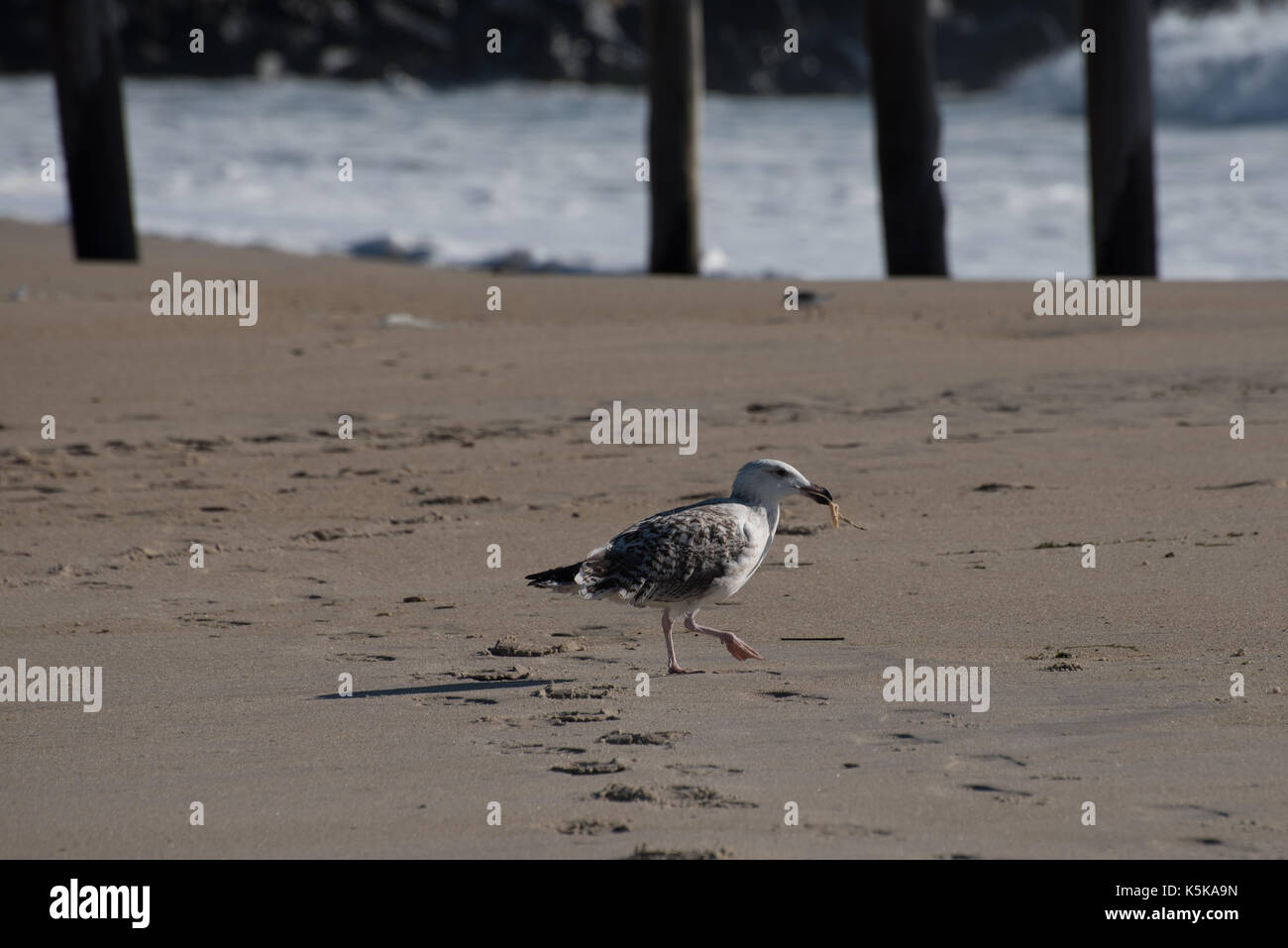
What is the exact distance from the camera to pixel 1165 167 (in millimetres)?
25797

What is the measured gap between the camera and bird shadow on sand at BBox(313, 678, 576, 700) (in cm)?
502

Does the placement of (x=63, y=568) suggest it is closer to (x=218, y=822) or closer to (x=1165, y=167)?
(x=218, y=822)

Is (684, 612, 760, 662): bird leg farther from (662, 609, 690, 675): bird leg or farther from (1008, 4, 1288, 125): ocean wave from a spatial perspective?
(1008, 4, 1288, 125): ocean wave

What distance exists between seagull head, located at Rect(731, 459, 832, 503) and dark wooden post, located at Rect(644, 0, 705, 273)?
28.2 ft

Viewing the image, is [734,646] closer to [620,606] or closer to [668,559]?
[668,559]

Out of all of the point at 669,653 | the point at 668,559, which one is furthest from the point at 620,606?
the point at 668,559

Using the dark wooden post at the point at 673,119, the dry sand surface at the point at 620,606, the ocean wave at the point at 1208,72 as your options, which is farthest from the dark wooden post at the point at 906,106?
the ocean wave at the point at 1208,72

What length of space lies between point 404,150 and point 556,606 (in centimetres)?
2329

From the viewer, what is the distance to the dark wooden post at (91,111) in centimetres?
1267

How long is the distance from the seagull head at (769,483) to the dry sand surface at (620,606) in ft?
1.66

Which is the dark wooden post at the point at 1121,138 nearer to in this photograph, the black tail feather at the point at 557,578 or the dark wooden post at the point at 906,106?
the dark wooden post at the point at 906,106

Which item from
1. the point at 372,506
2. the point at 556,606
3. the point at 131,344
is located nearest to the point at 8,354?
the point at 131,344

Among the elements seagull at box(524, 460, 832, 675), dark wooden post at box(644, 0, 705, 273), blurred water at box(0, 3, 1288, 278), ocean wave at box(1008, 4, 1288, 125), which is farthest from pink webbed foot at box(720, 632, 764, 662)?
ocean wave at box(1008, 4, 1288, 125)

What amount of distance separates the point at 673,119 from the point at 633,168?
12.9 meters
